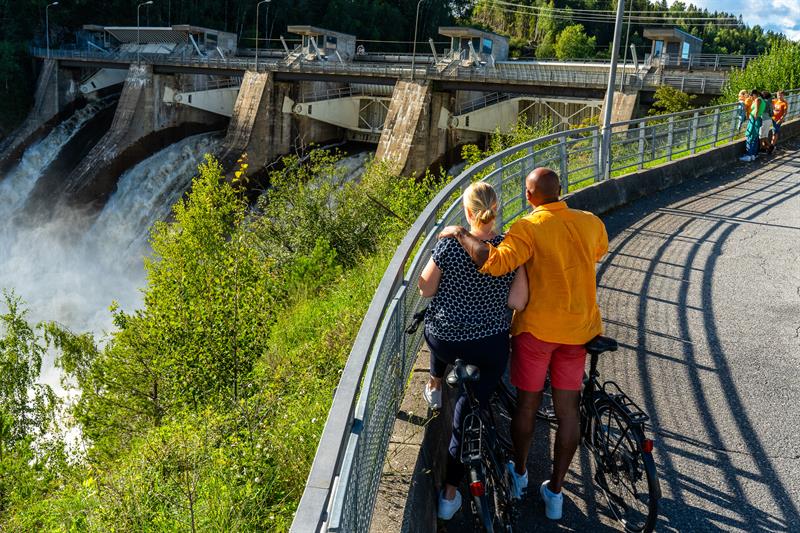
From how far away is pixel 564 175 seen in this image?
34.6 ft

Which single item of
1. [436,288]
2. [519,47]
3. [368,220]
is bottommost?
[368,220]

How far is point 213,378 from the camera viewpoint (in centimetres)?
1112

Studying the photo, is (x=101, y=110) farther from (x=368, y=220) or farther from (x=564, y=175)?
(x=564, y=175)

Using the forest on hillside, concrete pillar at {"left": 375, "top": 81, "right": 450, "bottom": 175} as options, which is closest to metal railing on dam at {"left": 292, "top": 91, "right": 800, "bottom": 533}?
concrete pillar at {"left": 375, "top": 81, "right": 450, "bottom": 175}

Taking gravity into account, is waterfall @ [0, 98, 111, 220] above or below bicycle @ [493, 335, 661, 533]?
below

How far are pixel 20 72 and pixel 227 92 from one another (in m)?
18.7

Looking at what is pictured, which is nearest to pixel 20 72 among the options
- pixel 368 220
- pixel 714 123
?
pixel 368 220

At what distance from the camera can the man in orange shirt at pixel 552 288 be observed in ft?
12.2

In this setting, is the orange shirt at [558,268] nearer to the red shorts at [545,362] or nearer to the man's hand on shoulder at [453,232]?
the red shorts at [545,362]

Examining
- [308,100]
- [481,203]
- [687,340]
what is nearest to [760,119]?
[687,340]

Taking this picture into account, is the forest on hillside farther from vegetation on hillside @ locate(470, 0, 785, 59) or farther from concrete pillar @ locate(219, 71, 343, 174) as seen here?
concrete pillar @ locate(219, 71, 343, 174)

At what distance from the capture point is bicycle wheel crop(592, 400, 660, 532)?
12.7 ft

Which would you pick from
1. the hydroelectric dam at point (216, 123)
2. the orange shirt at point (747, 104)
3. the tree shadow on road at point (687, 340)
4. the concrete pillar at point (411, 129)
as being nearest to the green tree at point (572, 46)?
the hydroelectric dam at point (216, 123)

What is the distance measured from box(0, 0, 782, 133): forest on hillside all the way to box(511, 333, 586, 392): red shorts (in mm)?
33519
